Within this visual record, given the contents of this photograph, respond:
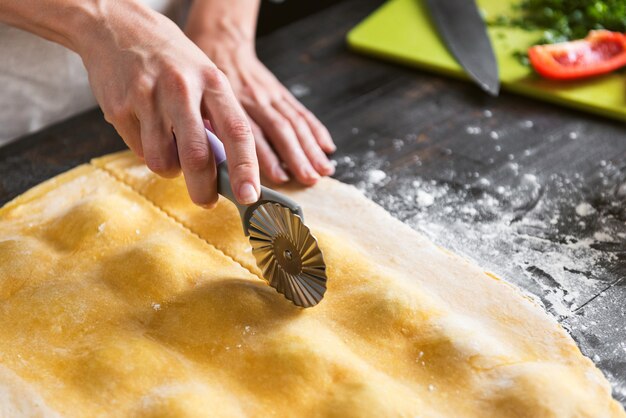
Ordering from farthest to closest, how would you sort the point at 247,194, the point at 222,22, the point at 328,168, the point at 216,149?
the point at 222,22, the point at 328,168, the point at 216,149, the point at 247,194

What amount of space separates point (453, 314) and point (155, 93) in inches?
29.0

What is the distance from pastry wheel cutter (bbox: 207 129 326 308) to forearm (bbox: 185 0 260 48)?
83 cm

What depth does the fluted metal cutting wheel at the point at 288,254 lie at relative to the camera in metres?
1.38

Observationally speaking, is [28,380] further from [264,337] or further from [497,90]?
[497,90]

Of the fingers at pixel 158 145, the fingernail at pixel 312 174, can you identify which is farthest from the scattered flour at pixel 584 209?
the fingers at pixel 158 145

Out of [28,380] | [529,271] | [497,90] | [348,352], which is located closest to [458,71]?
[497,90]

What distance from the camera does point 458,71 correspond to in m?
2.32

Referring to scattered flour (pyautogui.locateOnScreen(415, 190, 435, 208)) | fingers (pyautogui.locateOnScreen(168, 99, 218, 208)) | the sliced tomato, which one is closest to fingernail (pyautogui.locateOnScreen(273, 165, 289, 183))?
scattered flour (pyautogui.locateOnScreen(415, 190, 435, 208))

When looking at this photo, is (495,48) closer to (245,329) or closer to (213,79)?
(213,79)

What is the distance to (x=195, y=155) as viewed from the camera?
144 cm

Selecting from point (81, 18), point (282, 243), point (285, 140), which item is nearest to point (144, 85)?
point (81, 18)

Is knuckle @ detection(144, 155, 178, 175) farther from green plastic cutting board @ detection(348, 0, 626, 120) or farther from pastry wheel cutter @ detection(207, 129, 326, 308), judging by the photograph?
green plastic cutting board @ detection(348, 0, 626, 120)

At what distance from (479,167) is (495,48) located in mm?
605

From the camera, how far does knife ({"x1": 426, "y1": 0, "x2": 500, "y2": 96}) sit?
2289 millimetres
